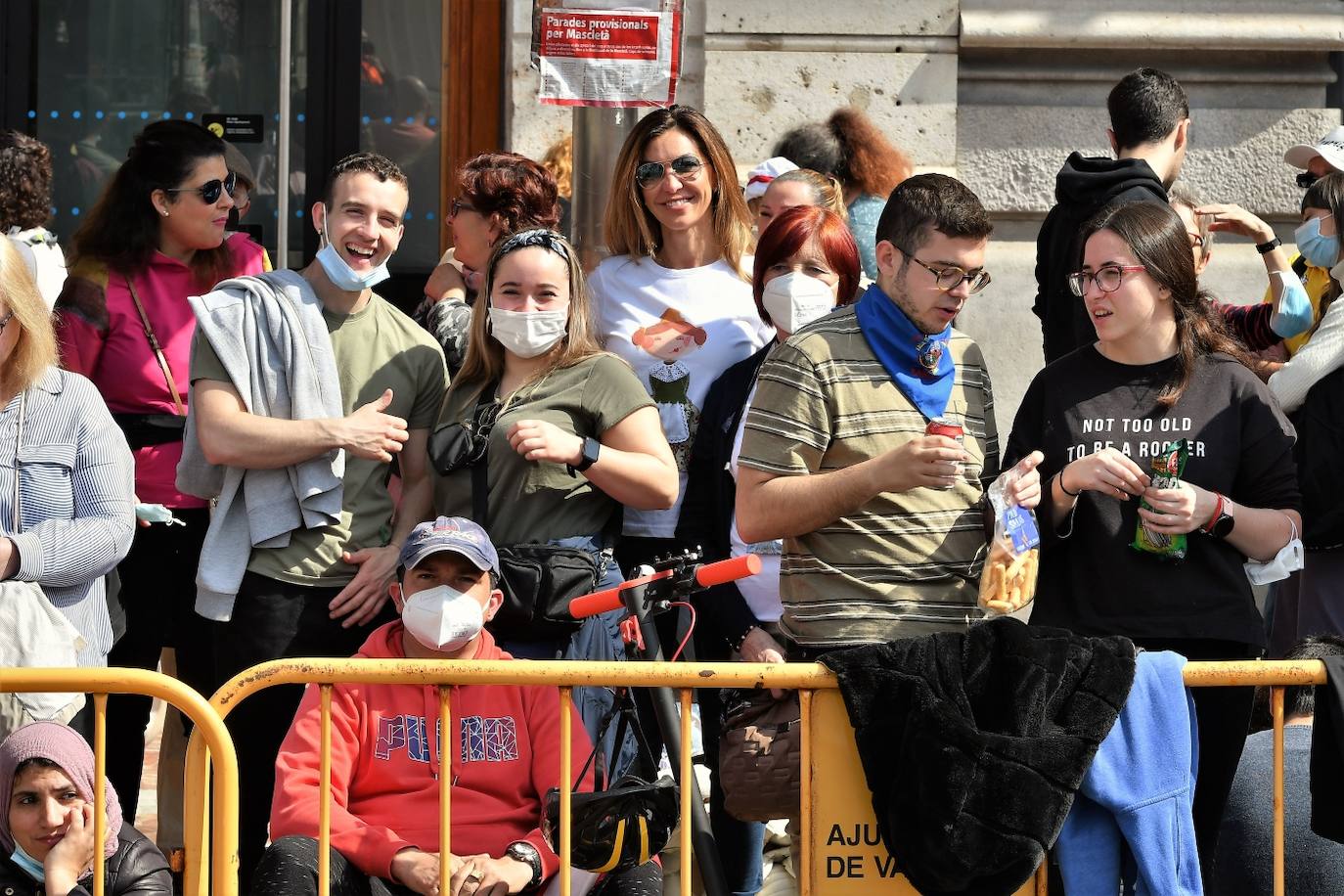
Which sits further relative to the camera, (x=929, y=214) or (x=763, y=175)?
(x=763, y=175)

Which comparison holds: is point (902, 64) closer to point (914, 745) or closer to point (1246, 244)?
point (1246, 244)

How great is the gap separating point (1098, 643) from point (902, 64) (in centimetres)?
402

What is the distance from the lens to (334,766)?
13.2ft

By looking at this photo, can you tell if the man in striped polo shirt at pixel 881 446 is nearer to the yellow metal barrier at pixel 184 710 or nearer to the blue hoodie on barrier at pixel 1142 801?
the blue hoodie on barrier at pixel 1142 801

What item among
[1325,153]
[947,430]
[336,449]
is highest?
[1325,153]

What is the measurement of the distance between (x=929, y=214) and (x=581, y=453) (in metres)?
1.05

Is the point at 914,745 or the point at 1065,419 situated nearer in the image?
the point at 914,745

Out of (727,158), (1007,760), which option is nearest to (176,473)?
(727,158)

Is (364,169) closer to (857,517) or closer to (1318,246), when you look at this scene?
(857,517)

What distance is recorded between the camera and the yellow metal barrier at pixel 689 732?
3629 millimetres

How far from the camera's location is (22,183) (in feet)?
19.6

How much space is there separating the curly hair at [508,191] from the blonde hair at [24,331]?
1.32 meters

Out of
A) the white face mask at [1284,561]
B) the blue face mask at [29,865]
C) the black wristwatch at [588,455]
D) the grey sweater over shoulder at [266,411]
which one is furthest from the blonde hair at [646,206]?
the blue face mask at [29,865]

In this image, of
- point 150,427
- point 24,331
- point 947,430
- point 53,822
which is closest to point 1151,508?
point 947,430
